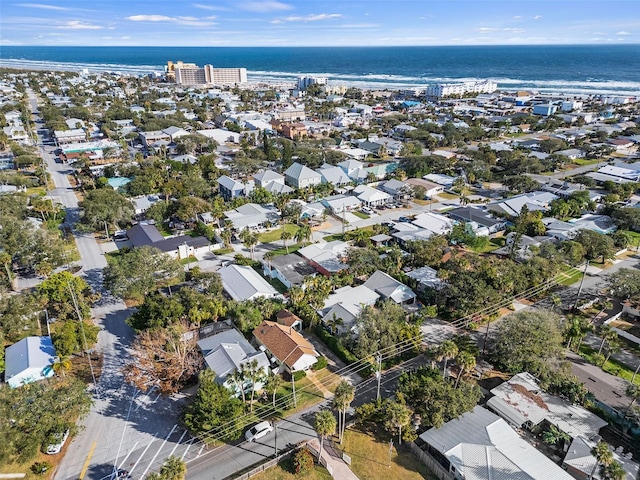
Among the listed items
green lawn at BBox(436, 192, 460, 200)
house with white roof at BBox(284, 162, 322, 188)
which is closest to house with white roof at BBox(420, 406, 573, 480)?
green lawn at BBox(436, 192, 460, 200)

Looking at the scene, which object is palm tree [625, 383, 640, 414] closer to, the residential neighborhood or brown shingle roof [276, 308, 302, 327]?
the residential neighborhood

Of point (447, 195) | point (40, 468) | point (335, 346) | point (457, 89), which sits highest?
point (457, 89)

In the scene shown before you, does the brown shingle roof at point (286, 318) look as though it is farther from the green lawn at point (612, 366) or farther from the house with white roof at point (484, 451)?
the green lawn at point (612, 366)

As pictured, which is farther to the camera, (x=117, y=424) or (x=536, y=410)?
(x=117, y=424)

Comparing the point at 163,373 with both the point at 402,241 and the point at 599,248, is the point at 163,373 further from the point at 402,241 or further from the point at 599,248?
the point at 599,248

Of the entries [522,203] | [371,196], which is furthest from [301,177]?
[522,203]

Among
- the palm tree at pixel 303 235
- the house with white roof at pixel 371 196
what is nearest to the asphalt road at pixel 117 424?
the palm tree at pixel 303 235

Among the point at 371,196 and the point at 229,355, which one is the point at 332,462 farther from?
the point at 371,196
